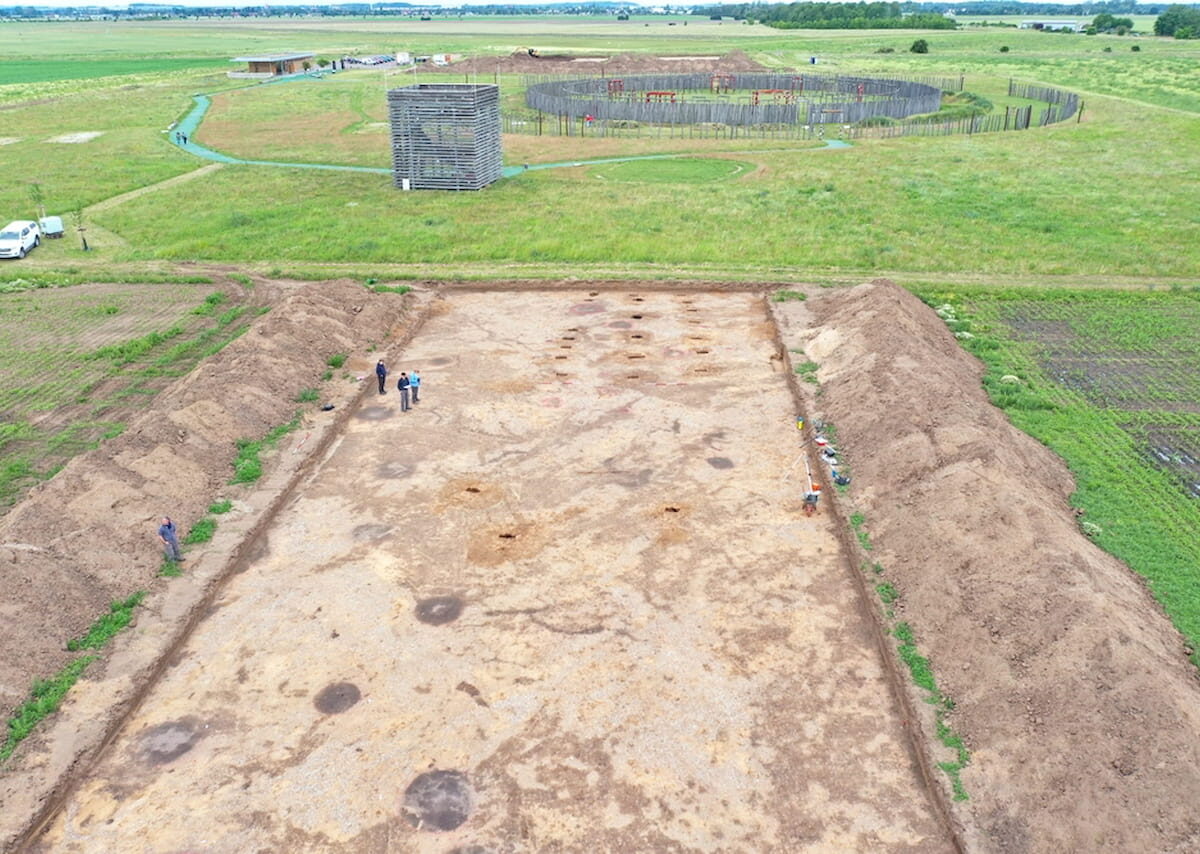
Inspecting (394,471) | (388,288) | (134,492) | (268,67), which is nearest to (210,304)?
(388,288)

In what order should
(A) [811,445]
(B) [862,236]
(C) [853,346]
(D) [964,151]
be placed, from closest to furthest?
(A) [811,445] → (C) [853,346] → (B) [862,236] → (D) [964,151]

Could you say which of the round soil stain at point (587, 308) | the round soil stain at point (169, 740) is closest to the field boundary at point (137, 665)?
the round soil stain at point (169, 740)

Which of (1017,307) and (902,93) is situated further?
(902,93)

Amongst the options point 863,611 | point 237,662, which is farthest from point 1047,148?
point 237,662

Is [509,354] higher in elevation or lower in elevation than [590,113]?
lower

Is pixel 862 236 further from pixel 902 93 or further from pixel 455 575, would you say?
pixel 902 93

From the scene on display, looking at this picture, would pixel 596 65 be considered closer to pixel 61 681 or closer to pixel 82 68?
pixel 82 68

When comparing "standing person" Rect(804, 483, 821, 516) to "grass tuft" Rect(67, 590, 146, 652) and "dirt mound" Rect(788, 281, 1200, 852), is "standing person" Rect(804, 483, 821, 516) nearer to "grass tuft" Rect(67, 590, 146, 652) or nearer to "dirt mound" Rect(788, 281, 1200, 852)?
"dirt mound" Rect(788, 281, 1200, 852)
